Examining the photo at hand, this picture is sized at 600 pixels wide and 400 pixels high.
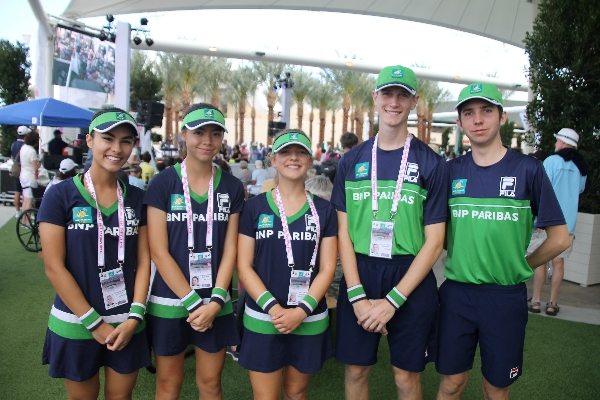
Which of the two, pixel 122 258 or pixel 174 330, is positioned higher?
pixel 122 258

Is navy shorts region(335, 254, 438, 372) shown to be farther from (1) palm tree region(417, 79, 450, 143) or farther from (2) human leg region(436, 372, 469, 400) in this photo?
(1) palm tree region(417, 79, 450, 143)

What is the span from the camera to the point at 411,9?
57.7ft

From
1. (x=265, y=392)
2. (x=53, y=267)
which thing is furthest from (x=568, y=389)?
(x=53, y=267)

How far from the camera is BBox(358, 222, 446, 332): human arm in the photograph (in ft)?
7.75

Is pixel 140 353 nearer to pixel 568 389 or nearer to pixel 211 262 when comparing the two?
pixel 211 262

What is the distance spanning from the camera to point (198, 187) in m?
2.46

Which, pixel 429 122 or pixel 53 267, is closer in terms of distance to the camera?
pixel 53 267

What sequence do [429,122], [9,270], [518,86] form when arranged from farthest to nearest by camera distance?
[429,122] < [518,86] < [9,270]

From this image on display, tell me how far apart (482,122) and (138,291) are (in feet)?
6.32

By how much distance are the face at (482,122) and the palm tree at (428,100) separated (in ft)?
117

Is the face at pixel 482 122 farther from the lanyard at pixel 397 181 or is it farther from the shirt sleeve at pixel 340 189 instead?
the shirt sleeve at pixel 340 189

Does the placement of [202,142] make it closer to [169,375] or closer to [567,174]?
Result: [169,375]

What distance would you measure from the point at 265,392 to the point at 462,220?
1.33 metres

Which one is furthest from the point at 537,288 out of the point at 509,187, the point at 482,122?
the point at 482,122
